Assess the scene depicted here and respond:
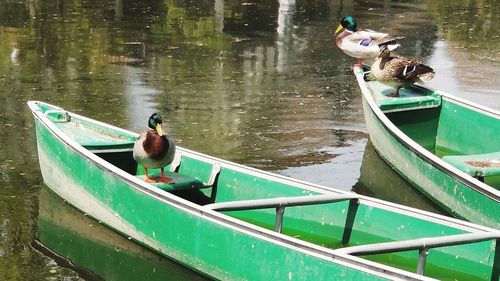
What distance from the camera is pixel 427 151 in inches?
348

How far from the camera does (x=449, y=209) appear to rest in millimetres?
8578

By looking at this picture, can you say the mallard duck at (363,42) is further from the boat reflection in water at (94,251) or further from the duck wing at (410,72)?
the boat reflection in water at (94,251)

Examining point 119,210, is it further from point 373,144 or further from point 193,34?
point 193,34

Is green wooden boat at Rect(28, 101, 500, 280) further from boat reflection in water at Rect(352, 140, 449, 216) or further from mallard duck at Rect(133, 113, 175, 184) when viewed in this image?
boat reflection in water at Rect(352, 140, 449, 216)

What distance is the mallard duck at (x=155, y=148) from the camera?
25.5 ft

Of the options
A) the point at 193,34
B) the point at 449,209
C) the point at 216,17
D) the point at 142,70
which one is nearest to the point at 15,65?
the point at 142,70

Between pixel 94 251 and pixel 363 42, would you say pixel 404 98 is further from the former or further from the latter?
pixel 94 251

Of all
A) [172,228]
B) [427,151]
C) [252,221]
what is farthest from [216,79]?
[172,228]

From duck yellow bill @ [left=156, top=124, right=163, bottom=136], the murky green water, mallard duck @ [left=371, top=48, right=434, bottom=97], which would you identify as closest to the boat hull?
the murky green water

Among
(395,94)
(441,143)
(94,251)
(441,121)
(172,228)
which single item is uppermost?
(395,94)

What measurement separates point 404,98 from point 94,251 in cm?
422

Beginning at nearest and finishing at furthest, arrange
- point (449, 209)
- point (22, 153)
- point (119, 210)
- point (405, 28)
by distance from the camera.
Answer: point (119, 210) → point (449, 209) → point (22, 153) → point (405, 28)

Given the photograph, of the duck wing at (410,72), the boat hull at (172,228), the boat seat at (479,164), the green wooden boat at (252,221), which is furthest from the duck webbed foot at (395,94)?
the boat hull at (172,228)

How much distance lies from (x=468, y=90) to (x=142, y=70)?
4.85 meters
